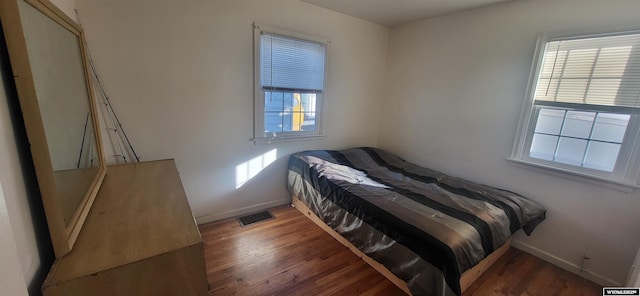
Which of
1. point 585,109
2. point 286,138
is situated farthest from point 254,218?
point 585,109

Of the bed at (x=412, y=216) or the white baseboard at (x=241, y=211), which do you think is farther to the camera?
the white baseboard at (x=241, y=211)

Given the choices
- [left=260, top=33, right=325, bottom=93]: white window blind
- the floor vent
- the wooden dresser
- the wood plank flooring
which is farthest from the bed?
the wooden dresser

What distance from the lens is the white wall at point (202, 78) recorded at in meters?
1.93

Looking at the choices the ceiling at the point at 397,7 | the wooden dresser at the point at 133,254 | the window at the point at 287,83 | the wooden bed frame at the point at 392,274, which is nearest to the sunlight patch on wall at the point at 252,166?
the window at the point at 287,83

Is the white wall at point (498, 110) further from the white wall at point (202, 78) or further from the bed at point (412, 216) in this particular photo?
the white wall at point (202, 78)

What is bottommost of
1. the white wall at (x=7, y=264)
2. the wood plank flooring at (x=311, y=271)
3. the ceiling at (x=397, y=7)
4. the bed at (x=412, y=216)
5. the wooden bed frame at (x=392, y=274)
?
the wood plank flooring at (x=311, y=271)

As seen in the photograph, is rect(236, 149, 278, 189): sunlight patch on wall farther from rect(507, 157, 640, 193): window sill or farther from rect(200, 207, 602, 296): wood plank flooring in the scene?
rect(507, 157, 640, 193): window sill

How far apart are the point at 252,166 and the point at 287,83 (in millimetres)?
994

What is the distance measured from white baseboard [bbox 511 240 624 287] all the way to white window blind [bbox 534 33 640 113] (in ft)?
4.28

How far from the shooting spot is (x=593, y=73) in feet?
6.36

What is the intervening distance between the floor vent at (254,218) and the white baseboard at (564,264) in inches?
98.6

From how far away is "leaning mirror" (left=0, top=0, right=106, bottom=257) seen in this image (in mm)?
669

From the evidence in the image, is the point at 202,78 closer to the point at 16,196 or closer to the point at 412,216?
the point at 16,196

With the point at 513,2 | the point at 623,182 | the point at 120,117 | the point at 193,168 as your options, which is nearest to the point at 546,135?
the point at 623,182
